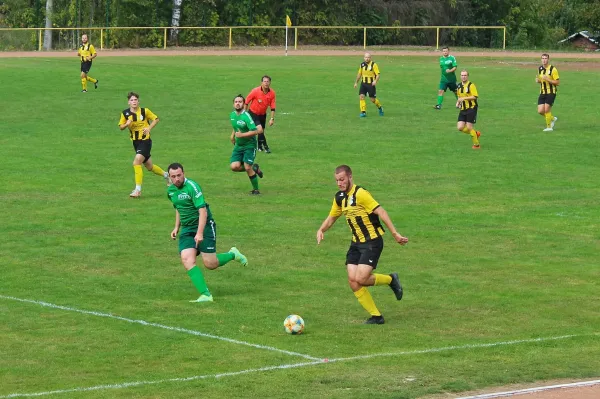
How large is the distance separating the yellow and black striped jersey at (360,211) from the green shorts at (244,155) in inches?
393

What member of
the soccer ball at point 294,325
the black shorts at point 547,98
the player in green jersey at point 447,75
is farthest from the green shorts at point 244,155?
the player in green jersey at point 447,75

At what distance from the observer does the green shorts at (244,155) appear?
24125 mm

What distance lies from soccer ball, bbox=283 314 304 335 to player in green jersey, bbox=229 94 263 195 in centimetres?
978

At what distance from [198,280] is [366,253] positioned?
2.64 meters

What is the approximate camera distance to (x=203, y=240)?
1595 cm

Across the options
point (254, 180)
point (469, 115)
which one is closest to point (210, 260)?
point (254, 180)

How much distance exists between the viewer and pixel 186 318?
48.5ft

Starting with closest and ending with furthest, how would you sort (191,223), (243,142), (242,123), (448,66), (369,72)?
(191,223), (242,123), (243,142), (369,72), (448,66)

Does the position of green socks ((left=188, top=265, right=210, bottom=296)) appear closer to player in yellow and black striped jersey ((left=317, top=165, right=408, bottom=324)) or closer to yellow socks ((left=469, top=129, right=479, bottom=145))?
player in yellow and black striped jersey ((left=317, top=165, right=408, bottom=324))

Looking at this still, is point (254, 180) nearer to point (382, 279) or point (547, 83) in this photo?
point (382, 279)

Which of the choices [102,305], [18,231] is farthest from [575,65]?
[102,305]

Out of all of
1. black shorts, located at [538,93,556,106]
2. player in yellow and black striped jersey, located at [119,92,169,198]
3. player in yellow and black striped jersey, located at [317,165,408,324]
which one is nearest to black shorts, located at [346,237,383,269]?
player in yellow and black striped jersey, located at [317,165,408,324]

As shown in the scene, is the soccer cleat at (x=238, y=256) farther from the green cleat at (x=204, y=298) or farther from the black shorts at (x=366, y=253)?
the black shorts at (x=366, y=253)

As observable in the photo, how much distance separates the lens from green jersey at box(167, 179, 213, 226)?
1545 centimetres
